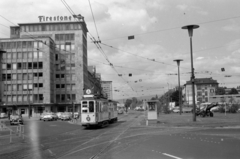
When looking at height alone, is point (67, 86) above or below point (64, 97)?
above

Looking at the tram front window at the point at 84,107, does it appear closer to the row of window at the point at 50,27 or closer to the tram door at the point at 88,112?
the tram door at the point at 88,112

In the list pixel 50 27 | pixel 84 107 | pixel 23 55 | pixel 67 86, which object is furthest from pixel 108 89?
pixel 84 107

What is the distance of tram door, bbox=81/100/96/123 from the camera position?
92.9ft

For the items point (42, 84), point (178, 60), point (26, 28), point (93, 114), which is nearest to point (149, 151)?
point (93, 114)

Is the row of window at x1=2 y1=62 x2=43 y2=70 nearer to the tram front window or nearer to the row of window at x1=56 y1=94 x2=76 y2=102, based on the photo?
the row of window at x1=56 y1=94 x2=76 y2=102

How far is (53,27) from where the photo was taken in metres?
95.5

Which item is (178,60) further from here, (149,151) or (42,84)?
(42,84)

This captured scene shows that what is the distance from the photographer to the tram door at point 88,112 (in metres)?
28.3

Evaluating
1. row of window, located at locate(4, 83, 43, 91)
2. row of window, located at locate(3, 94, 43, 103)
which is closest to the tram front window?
row of window, located at locate(3, 94, 43, 103)

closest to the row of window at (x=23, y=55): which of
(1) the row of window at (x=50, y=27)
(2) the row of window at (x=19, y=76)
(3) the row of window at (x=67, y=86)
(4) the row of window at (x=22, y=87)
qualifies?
(2) the row of window at (x=19, y=76)

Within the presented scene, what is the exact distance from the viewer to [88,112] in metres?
28.5

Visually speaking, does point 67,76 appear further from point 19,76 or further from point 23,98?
point 23,98

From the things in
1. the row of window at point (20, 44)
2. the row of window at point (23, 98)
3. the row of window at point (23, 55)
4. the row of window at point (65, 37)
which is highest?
the row of window at point (65, 37)

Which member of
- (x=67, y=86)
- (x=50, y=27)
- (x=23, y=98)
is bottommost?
(x=23, y=98)
